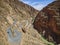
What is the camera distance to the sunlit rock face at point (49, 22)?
8.18m

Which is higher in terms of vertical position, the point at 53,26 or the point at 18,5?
the point at 18,5

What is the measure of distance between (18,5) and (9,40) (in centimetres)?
177

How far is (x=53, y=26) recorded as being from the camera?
8.28m

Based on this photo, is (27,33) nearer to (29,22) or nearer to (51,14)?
(29,22)

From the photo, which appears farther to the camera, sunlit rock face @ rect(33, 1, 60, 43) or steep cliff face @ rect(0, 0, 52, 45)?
sunlit rock face @ rect(33, 1, 60, 43)

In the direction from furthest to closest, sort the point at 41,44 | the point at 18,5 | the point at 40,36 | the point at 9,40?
the point at 18,5, the point at 40,36, the point at 41,44, the point at 9,40

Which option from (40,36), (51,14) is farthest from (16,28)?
(51,14)

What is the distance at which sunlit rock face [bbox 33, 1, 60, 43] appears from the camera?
8.18 metres

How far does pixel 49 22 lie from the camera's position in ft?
27.3

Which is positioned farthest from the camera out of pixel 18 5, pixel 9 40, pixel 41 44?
pixel 18 5

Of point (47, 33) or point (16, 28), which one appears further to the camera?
point (47, 33)

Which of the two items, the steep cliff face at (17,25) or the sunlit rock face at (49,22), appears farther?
the sunlit rock face at (49,22)

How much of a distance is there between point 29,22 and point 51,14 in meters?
0.71

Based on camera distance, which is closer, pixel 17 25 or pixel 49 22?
pixel 17 25
